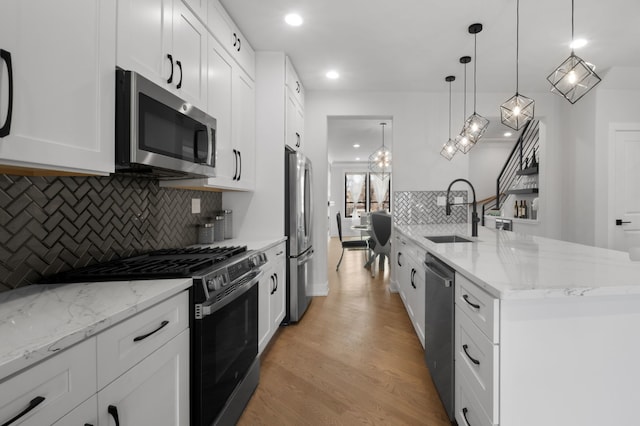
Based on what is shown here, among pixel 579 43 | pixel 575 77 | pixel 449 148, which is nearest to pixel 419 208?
pixel 449 148

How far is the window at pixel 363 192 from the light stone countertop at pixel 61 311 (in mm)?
9594

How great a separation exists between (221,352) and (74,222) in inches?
35.1

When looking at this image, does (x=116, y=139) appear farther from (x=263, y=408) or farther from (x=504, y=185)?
(x=504, y=185)

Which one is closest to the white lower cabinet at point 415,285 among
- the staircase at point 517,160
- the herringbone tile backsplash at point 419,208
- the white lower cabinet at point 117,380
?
the herringbone tile backsplash at point 419,208

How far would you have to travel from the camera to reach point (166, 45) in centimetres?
155

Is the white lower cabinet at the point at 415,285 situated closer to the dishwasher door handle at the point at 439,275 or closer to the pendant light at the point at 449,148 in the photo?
the dishwasher door handle at the point at 439,275

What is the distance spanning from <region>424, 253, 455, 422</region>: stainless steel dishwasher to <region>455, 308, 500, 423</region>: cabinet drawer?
0.30ft

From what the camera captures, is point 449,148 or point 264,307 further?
point 449,148

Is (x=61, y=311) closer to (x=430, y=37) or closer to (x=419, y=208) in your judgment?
(x=430, y=37)

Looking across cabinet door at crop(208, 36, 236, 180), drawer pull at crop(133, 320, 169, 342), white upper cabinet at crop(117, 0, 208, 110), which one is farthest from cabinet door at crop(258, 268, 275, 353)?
white upper cabinet at crop(117, 0, 208, 110)

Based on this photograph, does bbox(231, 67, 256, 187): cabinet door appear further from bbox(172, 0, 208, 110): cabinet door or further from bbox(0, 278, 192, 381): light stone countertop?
bbox(0, 278, 192, 381): light stone countertop

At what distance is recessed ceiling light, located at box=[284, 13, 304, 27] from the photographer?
2.38 meters

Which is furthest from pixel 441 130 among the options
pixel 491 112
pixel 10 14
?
pixel 10 14

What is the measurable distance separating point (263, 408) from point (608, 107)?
15.4 ft
